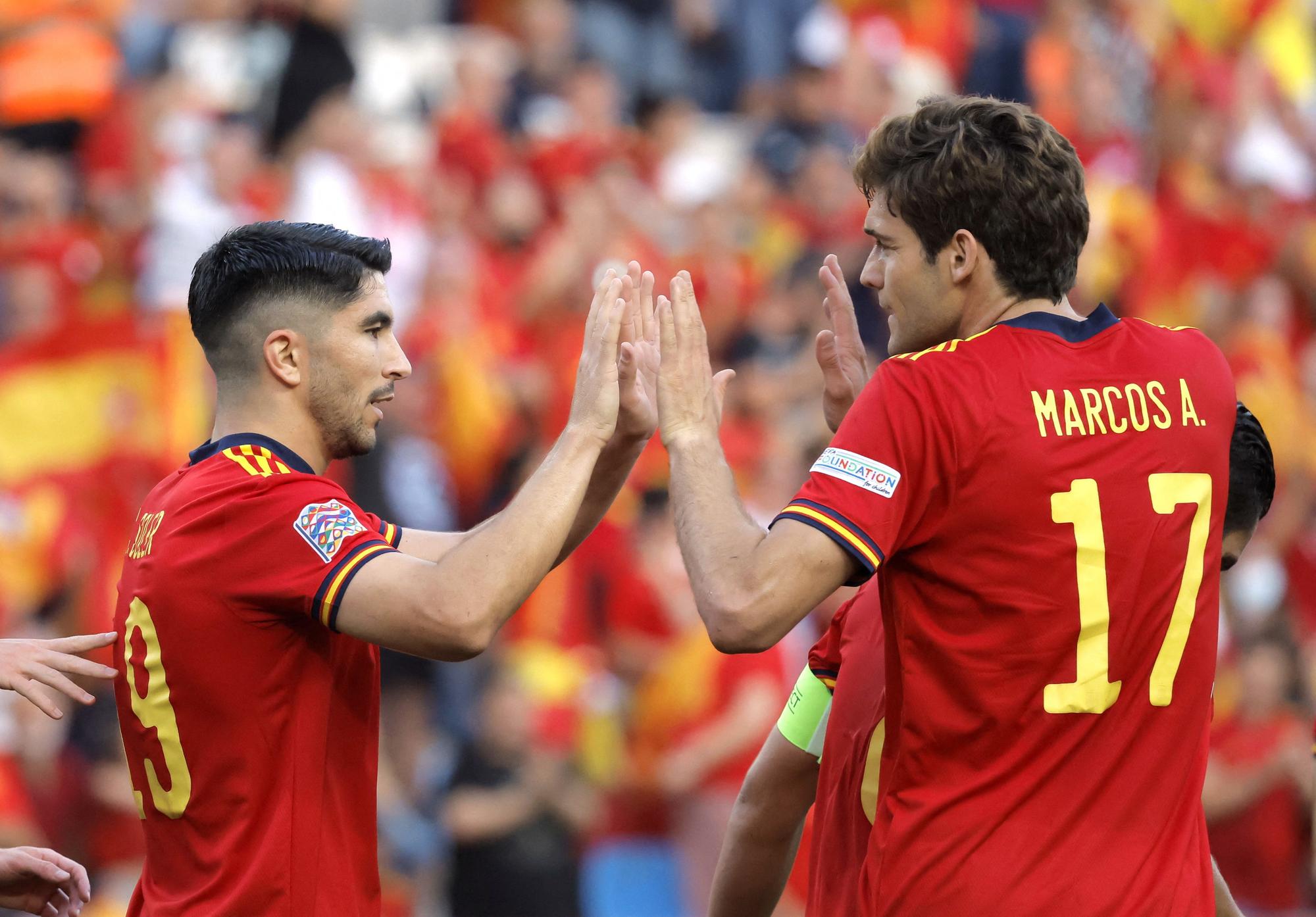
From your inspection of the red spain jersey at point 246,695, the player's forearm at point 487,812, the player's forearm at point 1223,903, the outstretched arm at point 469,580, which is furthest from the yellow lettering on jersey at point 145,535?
the player's forearm at point 487,812

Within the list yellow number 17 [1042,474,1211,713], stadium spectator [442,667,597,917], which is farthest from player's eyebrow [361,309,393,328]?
stadium spectator [442,667,597,917]

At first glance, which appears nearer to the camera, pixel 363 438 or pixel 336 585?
pixel 336 585

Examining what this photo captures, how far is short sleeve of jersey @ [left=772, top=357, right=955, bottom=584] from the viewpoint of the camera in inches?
113

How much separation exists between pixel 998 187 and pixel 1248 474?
0.88 metres

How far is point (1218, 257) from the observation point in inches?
432

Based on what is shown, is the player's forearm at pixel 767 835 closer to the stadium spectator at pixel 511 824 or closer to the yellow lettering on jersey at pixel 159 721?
the yellow lettering on jersey at pixel 159 721

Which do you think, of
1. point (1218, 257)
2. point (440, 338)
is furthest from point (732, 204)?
point (1218, 257)

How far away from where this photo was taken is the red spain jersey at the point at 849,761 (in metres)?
3.25

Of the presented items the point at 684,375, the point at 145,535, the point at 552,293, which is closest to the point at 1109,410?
the point at 684,375

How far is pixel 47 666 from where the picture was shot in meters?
2.97

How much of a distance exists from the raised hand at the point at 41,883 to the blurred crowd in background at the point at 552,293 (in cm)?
338

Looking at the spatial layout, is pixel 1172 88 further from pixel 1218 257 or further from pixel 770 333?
pixel 770 333

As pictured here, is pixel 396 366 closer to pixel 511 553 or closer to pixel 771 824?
pixel 511 553

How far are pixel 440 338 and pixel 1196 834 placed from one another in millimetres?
5771
